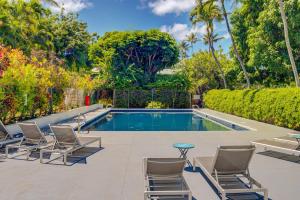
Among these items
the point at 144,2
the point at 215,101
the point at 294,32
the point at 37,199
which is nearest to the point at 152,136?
the point at 37,199

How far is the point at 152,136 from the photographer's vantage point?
36.8ft

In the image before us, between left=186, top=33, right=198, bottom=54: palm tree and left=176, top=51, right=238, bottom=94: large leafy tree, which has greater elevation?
left=186, top=33, right=198, bottom=54: palm tree

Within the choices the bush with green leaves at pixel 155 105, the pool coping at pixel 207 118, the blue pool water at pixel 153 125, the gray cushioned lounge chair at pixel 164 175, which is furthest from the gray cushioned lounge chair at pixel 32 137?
the bush with green leaves at pixel 155 105

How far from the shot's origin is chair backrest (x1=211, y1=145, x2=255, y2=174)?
5.21 metres

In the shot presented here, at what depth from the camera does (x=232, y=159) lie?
529cm

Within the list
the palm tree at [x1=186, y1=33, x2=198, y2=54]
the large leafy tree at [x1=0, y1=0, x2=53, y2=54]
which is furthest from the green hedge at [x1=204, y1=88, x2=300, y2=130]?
the palm tree at [x1=186, y1=33, x2=198, y2=54]

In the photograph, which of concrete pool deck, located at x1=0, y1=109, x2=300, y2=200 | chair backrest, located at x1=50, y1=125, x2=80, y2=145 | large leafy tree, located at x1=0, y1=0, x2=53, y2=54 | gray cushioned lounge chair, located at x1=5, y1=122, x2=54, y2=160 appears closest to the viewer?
concrete pool deck, located at x1=0, y1=109, x2=300, y2=200

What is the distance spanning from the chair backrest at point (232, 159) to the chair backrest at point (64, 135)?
156 inches

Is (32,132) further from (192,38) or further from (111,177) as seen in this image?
(192,38)

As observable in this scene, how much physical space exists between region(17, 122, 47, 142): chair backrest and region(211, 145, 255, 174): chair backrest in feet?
16.5

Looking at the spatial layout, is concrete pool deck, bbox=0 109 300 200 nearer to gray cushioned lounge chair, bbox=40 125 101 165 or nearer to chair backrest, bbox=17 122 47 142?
gray cushioned lounge chair, bbox=40 125 101 165

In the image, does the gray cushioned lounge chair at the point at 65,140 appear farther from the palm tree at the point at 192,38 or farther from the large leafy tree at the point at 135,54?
the palm tree at the point at 192,38

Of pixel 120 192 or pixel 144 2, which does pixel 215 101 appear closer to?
pixel 144 2

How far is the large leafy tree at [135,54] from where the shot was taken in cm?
3170
